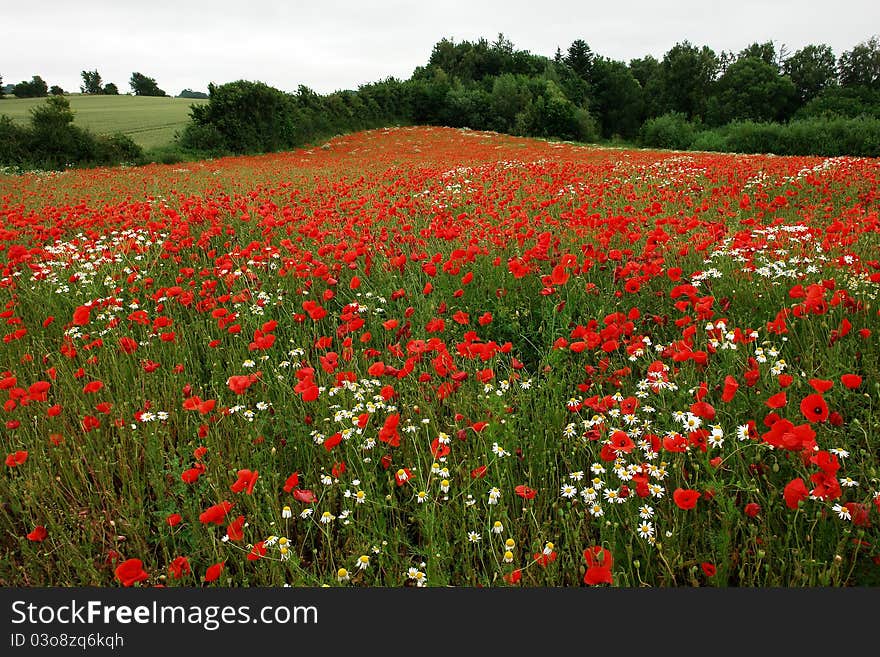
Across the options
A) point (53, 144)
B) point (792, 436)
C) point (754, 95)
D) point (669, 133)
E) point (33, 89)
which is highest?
point (33, 89)

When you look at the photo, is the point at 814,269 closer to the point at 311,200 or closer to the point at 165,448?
the point at 165,448

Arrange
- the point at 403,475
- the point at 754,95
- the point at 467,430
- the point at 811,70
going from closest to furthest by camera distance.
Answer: the point at 403,475 < the point at 467,430 < the point at 754,95 < the point at 811,70

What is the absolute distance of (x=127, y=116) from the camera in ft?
150

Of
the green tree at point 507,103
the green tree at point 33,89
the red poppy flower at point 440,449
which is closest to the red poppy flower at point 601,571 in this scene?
the red poppy flower at point 440,449

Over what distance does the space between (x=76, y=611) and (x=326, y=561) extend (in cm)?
87

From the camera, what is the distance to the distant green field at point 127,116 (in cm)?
3603

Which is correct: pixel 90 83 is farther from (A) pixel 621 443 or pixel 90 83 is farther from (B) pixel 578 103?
(A) pixel 621 443

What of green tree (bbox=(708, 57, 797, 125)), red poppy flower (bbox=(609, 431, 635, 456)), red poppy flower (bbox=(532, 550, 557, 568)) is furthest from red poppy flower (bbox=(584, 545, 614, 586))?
Result: green tree (bbox=(708, 57, 797, 125))

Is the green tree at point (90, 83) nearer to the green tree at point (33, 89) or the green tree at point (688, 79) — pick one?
the green tree at point (33, 89)

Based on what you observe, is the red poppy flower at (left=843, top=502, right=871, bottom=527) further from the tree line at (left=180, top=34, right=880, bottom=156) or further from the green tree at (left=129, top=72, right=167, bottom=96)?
the green tree at (left=129, top=72, right=167, bottom=96)

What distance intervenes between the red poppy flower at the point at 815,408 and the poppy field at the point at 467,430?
13mm

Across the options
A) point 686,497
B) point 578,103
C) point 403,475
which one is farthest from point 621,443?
point 578,103

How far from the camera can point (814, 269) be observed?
145 inches

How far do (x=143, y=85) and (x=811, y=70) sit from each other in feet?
277
